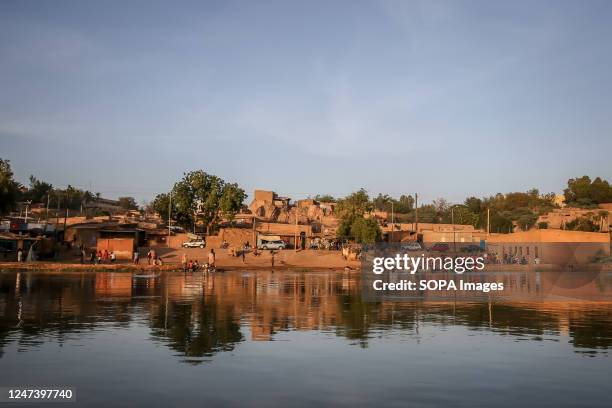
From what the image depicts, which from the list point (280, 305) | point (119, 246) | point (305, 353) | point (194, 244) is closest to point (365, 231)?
point (194, 244)

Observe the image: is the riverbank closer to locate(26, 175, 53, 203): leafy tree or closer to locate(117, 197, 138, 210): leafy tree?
locate(26, 175, 53, 203): leafy tree

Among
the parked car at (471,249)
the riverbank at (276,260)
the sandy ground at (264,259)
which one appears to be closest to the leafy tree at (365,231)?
the riverbank at (276,260)

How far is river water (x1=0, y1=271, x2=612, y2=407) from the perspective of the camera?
33.0ft

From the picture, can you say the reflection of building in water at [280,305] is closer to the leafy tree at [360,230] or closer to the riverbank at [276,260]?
the riverbank at [276,260]

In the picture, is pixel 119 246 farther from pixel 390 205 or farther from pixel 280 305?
pixel 390 205

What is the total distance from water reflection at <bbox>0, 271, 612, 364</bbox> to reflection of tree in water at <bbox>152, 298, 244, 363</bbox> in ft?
0.08

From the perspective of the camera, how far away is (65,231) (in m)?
70.5

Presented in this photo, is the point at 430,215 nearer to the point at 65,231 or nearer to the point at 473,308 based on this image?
the point at 65,231

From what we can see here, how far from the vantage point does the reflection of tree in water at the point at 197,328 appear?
550 inches

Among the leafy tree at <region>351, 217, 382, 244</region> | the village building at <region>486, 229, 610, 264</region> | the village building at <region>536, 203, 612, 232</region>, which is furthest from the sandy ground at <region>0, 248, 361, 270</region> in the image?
the village building at <region>536, 203, 612, 232</region>

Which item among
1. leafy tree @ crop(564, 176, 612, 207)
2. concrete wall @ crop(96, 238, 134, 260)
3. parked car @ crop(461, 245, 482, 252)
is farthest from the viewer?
leafy tree @ crop(564, 176, 612, 207)

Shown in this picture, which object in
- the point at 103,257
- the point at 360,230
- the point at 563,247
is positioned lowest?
the point at 103,257

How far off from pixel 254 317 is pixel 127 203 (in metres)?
141

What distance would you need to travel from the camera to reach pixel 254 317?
19547 millimetres
